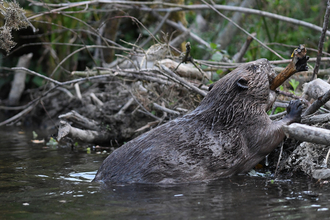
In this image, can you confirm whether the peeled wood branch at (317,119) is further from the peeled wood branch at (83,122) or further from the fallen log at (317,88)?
the peeled wood branch at (83,122)

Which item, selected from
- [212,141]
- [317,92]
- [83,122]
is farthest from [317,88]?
[83,122]

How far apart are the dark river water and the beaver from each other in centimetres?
15

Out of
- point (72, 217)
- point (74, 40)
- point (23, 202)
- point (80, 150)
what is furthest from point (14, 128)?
point (72, 217)

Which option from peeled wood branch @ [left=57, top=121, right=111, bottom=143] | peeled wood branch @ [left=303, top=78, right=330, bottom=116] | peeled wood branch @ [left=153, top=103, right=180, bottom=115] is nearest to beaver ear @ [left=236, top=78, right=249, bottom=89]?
peeled wood branch @ [left=303, top=78, right=330, bottom=116]

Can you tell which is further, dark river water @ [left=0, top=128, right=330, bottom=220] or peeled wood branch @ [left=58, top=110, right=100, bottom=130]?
peeled wood branch @ [left=58, top=110, right=100, bottom=130]

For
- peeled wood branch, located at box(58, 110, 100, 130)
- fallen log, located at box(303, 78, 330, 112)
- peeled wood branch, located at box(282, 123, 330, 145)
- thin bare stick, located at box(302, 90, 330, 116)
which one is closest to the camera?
peeled wood branch, located at box(282, 123, 330, 145)

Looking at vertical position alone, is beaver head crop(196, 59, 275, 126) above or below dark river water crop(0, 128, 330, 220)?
above

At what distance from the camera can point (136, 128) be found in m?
6.16

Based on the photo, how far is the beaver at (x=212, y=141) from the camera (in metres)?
3.58

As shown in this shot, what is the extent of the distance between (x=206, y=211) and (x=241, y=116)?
145cm

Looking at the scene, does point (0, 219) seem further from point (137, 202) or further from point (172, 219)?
point (172, 219)

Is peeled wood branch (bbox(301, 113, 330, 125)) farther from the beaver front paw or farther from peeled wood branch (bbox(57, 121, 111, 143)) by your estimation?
peeled wood branch (bbox(57, 121, 111, 143))

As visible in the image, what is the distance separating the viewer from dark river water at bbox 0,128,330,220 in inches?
104

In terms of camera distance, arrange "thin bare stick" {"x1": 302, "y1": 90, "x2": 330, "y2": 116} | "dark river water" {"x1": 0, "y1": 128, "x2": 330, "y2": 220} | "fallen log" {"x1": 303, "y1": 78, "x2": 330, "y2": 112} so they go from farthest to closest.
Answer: "fallen log" {"x1": 303, "y1": 78, "x2": 330, "y2": 112} < "thin bare stick" {"x1": 302, "y1": 90, "x2": 330, "y2": 116} < "dark river water" {"x1": 0, "y1": 128, "x2": 330, "y2": 220}
